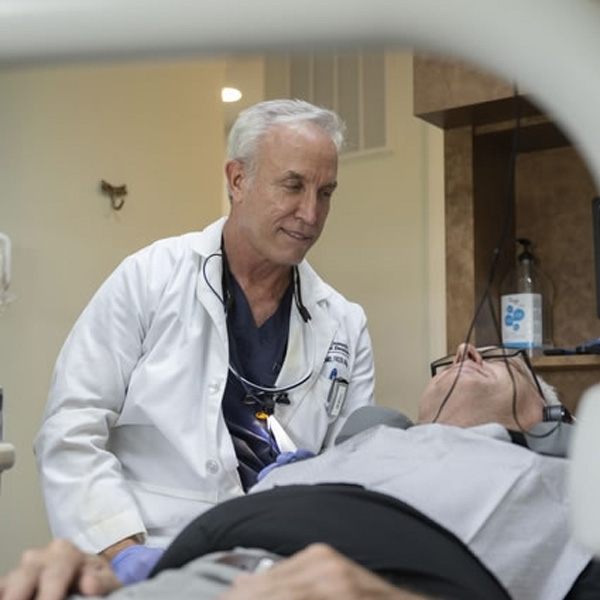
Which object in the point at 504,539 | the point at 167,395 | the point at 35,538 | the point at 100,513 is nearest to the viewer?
the point at 504,539

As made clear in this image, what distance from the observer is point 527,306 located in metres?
2.21

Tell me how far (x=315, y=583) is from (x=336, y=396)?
3.85ft

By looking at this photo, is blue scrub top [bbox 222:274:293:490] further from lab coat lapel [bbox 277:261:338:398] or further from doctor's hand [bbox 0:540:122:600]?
doctor's hand [bbox 0:540:122:600]

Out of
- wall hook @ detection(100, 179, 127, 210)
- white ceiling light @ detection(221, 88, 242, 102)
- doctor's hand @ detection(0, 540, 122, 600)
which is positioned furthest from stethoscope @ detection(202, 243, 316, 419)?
white ceiling light @ detection(221, 88, 242, 102)

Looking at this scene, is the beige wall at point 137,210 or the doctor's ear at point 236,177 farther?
the beige wall at point 137,210

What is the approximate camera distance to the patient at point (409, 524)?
79 centimetres

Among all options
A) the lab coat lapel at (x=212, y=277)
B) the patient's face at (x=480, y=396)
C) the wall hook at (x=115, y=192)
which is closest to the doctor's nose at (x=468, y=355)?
the patient's face at (x=480, y=396)

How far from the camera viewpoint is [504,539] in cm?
115

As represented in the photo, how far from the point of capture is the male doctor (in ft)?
5.37

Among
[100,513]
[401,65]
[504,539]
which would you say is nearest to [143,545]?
[100,513]

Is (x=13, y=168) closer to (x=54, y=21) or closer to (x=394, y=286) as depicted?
(x=394, y=286)

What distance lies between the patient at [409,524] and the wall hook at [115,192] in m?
1.58

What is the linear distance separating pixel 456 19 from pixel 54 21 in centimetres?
16

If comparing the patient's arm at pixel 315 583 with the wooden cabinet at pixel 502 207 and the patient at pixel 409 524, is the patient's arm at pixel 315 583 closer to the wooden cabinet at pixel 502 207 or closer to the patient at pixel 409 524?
the patient at pixel 409 524
